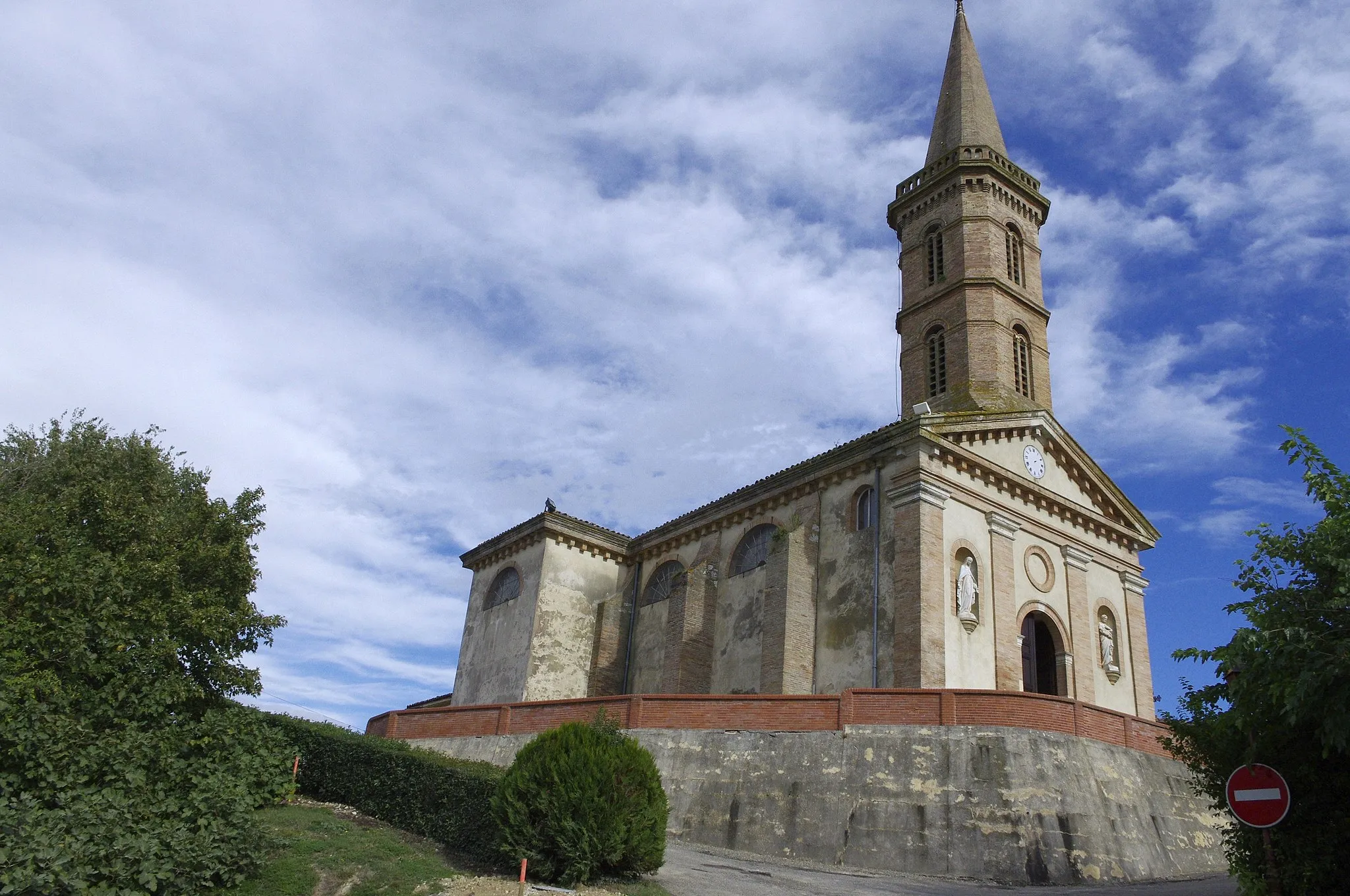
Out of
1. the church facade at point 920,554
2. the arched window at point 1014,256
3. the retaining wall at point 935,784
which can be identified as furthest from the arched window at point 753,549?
the arched window at point 1014,256

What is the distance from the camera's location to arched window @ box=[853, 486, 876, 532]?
2398cm

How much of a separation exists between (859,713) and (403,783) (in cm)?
786

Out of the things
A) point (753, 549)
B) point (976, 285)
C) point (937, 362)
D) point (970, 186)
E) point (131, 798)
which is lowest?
point (131, 798)

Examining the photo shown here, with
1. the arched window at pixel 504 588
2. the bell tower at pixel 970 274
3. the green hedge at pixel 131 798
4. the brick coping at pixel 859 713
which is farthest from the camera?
the arched window at pixel 504 588

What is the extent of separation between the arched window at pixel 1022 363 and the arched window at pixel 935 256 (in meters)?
2.82

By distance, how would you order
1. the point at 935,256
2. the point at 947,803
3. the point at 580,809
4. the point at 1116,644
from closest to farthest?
the point at 580,809 → the point at 947,803 → the point at 1116,644 → the point at 935,256

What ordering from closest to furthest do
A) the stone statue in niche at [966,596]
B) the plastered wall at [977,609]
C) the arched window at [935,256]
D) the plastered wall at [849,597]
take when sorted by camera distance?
the plastered wall at [977,609], the plastered wall at [849,597], the stone statue in niche at [966,596], the arched window at [935,256]

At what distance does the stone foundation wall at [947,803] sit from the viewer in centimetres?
1606

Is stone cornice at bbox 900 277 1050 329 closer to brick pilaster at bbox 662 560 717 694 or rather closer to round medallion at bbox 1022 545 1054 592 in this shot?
round medallion at bbox 1022 545 1054 592

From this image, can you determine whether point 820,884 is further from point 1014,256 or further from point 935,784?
point 1014,256

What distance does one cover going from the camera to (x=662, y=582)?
30969mm

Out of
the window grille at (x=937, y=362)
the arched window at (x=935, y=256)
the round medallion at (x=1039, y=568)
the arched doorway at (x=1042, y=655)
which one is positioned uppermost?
the arched window at (x=935, y=256)

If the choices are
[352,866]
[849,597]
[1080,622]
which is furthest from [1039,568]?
[352,866]

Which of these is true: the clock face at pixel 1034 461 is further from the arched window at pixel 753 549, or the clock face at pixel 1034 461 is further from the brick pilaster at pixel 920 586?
the arched window at pixel 753 549
